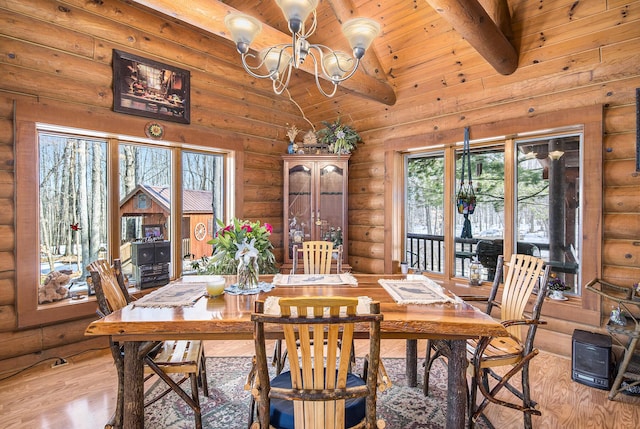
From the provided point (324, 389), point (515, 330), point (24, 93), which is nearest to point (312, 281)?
point (324, 389)

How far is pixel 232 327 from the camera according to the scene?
1628 millimetres

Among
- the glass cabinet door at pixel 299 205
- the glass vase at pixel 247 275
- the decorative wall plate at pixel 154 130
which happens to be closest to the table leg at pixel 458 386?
the glass vase at pixel 247 275

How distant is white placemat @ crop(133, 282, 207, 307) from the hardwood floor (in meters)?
0.93

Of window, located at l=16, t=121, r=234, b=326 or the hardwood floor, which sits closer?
the hardwood floor

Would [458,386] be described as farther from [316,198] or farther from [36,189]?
[36,189]

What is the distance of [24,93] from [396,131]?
3.78m

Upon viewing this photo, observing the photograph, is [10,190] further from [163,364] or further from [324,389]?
[324,389]

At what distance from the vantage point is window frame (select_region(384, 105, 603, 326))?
279 centimetres

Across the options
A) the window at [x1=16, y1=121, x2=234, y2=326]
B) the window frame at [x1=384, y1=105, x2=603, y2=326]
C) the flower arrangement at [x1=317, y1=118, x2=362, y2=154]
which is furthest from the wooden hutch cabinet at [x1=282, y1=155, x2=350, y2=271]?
the window at [x1=16, y1=121, x2=234, y2=326]

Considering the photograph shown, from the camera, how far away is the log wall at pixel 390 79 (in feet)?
8.84

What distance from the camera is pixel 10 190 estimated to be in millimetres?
2734

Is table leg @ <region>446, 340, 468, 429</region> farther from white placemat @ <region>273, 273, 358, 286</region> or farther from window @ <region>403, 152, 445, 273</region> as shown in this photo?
window @ <region>403, 152, 445, 273</region>

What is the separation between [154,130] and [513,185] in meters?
3.86

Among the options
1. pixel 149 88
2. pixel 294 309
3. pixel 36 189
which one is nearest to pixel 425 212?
pixel 294 309
